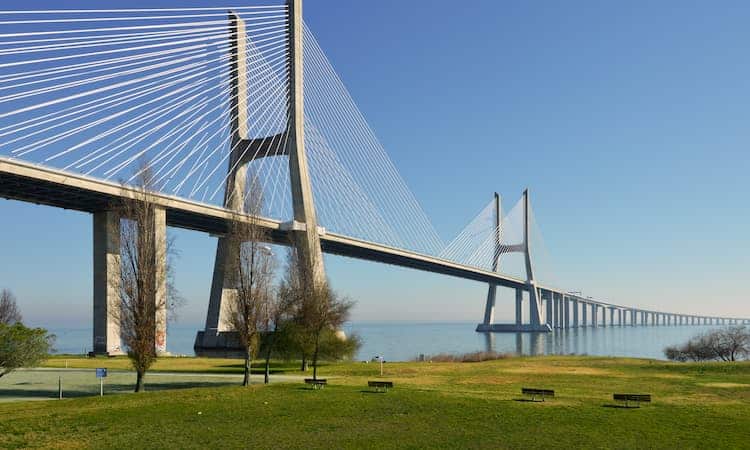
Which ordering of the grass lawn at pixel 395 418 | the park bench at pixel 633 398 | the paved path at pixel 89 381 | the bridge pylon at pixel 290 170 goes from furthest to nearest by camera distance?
1. the bridge pylon at pixel 290 170
2. the paved path at pixel 89 381
3. the park bench at pixel 633 398
4. the grass lawn at pixel 395 418

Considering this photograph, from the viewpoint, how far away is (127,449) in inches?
564

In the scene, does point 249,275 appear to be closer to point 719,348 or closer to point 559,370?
point 559,370

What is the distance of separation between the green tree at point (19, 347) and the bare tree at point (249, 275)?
6.79 metres

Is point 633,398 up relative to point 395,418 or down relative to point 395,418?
up

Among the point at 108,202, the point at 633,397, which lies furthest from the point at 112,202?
the point at 633,397

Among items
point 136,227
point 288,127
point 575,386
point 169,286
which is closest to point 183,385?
point 169,286

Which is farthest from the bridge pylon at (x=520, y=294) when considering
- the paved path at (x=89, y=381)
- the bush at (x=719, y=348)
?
the paved path at (x=89, y=381)

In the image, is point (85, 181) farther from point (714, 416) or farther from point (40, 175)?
point (714, 416)

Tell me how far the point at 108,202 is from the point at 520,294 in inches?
3607

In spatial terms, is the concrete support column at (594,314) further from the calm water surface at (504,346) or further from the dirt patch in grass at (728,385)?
the dirt patch in grass at (728,385)

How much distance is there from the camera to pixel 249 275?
86.6ft

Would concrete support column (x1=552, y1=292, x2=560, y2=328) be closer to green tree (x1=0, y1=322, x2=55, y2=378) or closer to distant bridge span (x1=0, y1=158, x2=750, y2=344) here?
distant bridge span (x1=0, y1=158, x2=750, y2=344)

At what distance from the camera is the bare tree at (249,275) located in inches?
1033

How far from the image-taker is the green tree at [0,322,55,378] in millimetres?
21969
